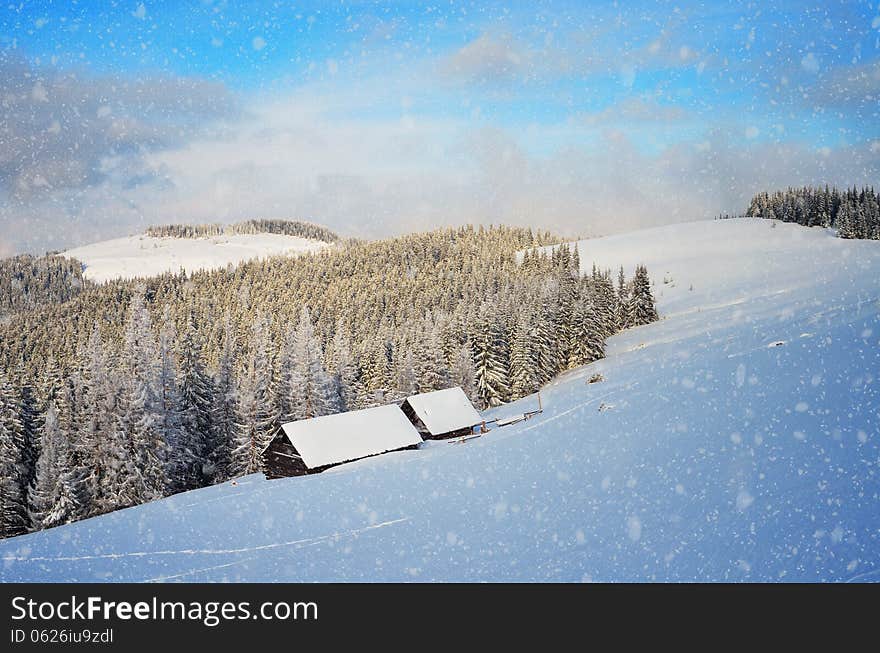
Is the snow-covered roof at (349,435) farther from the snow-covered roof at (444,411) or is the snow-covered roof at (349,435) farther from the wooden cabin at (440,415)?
the snow-covered roof at (444,411)

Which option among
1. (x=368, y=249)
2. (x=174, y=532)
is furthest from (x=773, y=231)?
(x=174, y=532)

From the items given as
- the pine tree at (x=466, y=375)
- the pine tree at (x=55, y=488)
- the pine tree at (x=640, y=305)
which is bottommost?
the pine tree at (x=55, y=488)

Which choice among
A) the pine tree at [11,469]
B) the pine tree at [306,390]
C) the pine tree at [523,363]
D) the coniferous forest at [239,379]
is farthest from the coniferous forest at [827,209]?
the pine tree at [11,469]

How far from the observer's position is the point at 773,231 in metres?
134

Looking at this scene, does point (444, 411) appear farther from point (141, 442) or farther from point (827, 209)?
point (827, 209)

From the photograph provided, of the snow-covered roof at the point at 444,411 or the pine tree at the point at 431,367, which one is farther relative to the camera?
the pine tree at the point at 431,367

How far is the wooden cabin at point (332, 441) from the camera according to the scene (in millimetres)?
35656

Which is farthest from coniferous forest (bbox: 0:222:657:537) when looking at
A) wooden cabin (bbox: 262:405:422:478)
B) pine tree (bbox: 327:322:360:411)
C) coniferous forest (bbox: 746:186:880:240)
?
coniferous forest (bbox: 746:186:880:240)

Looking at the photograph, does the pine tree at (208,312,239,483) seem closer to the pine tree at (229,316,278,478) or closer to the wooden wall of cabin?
the pine tree at (229,316,278,478)

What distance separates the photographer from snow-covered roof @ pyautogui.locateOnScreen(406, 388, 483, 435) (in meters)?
44.3

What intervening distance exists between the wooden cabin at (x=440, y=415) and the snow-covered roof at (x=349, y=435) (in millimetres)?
3682

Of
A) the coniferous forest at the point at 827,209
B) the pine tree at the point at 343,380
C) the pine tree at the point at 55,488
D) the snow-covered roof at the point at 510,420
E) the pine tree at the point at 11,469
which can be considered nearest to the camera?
the pine tree at the point at 55,488

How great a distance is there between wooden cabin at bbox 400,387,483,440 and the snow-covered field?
30.1ft

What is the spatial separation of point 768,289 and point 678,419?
58.2 meters
